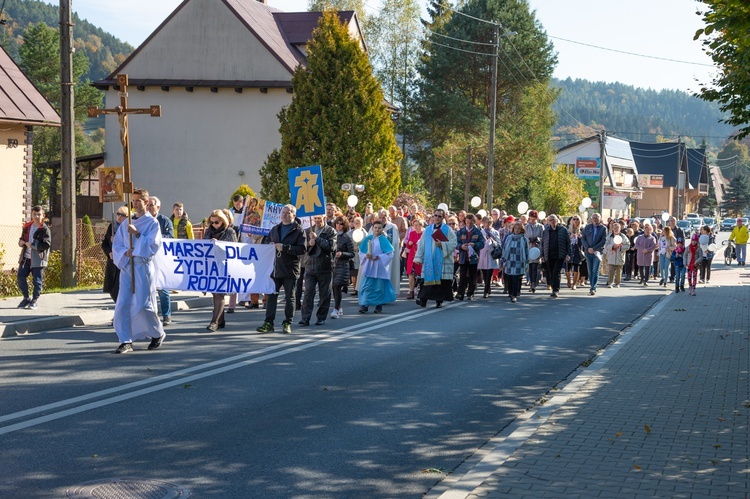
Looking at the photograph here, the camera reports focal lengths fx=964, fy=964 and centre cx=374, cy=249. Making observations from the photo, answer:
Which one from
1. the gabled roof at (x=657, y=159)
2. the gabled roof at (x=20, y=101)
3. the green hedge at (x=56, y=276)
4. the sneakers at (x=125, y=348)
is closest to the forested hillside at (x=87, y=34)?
the gabled roof at (x=657, y=159)

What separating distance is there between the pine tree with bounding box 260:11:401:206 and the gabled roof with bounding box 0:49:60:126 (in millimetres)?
8915

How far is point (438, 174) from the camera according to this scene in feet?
212

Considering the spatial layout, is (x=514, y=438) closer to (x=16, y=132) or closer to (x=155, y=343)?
(x=155, y=343)

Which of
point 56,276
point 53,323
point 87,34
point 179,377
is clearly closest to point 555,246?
point 56,276

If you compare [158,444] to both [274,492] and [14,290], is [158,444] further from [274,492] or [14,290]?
[14,290]

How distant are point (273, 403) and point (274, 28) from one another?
38592 millimetres

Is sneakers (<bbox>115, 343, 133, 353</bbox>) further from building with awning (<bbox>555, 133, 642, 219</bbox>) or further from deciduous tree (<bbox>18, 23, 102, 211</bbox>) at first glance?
building with awning (<bbox>555, 133, 642, 219</bbox>)

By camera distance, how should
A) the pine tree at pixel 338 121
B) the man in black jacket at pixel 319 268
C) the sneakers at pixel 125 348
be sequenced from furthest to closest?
the pine tree at pixel 338 121 → the man in black jacket at pixel 319 268 → the sneakers at pixel 125 348

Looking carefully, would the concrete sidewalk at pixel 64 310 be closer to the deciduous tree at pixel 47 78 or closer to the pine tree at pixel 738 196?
the deciduous tree at pixel 47 78

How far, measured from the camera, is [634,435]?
7734 millimetres

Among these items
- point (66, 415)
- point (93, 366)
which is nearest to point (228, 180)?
point (93, 366)

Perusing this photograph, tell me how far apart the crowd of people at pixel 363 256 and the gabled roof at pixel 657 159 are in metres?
97.2

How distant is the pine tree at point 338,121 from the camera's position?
32.9 m

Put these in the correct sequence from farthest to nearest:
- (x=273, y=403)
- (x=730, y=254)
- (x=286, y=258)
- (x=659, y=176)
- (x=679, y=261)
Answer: (x=659, y=176) → (x=730, y=254) → (x=679, y=261) → (x=286, y=258) → (x=273, y=403)
